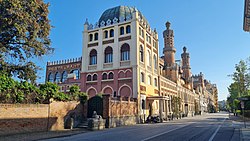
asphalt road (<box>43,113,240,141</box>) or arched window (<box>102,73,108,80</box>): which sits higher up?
arched window (<box>102,73,108,80</box>)

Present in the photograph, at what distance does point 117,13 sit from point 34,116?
25.3 metres

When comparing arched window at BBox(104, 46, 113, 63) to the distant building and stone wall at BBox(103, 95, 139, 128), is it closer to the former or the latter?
stone wall at BBox(103, 95, 139, 128)

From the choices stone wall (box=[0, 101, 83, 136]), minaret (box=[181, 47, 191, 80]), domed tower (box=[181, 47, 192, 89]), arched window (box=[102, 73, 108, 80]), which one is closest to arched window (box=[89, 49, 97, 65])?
arched window (box=[102, 73, 108, 80])

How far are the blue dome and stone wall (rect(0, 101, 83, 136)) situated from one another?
2014cm

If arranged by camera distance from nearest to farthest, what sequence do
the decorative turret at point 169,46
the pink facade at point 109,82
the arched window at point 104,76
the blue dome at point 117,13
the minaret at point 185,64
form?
1. the pink facade at point 109,82
2. the arched window at point 104,76
3. the blue dome at point 117,13
4. the decorative turret at point 169,46
5. the minaret at point 185,64

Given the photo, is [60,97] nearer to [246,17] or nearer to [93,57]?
[93,57]

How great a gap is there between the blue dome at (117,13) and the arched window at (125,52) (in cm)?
577

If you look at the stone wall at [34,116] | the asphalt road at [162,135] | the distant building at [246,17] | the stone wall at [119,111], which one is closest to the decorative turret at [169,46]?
the stone wall at [119,111]

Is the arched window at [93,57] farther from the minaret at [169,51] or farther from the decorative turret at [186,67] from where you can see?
the decorative turret at [186,67]

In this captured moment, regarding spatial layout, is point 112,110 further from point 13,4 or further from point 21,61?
point 13,4

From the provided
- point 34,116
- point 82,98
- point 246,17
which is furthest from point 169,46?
point 34,116

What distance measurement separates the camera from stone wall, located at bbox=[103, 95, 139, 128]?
965 inches

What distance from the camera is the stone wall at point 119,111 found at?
2452 cm

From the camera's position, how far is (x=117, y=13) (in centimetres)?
3722
